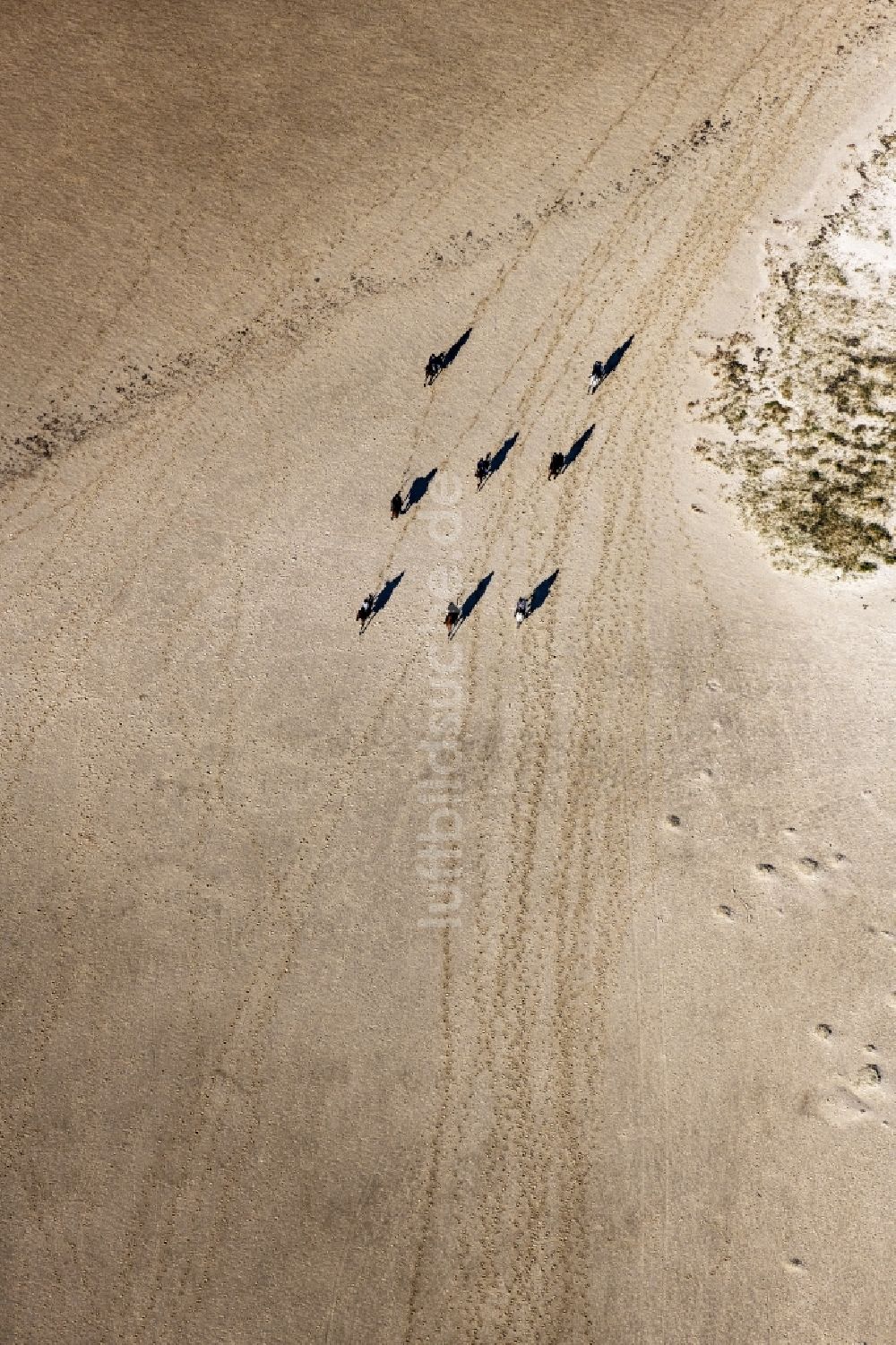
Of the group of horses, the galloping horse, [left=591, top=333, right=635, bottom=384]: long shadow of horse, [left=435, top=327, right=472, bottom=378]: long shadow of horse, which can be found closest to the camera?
the group of horses

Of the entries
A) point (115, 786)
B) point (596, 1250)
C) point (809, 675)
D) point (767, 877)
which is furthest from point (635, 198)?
point (596, 1250)

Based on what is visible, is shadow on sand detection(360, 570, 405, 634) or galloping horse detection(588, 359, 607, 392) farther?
galloping horse detection(588, 359, 607, 392)

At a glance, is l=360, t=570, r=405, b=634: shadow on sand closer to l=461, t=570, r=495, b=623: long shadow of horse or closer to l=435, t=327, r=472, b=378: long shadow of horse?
l=461, t=570, r=495, b=623: long shadow of horse

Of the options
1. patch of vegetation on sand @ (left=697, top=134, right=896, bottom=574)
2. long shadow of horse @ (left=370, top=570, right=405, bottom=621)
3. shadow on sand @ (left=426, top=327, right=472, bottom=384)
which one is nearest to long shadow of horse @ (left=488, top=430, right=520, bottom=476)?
shadow on sand @ (left=426, top=327, right=472, bottom=384)

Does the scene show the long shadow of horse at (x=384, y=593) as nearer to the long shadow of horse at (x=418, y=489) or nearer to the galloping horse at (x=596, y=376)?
the long shadow of horse at (x=418, y=489)

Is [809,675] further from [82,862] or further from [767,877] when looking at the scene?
[82,862]
